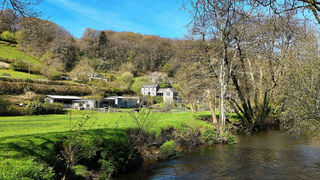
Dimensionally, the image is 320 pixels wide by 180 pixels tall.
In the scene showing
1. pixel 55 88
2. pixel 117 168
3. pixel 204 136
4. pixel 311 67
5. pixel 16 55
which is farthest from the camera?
pixel 16 55

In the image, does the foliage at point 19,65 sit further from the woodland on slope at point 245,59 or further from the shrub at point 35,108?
the shrub at point 35,108

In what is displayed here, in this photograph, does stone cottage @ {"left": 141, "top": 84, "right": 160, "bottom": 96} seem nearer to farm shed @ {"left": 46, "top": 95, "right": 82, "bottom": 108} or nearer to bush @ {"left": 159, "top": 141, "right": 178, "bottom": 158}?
farm shed @ {"left": 46, "top": 95, "right": 82, "bottom": 108}

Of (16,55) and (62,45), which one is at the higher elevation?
(62,45)

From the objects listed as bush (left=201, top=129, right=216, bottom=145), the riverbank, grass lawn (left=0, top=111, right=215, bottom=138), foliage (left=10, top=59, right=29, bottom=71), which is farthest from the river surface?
foliage (left=10, top=59, right=29, bottom=71)

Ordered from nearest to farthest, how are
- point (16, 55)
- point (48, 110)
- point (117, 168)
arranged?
point (117, 168) → point (48, 110) → point (16, 55)

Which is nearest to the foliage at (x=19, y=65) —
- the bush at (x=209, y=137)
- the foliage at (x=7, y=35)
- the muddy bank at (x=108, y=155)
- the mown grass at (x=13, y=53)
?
the mown grass at (x=13, y=53)

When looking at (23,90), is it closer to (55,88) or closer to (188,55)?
(55,88)

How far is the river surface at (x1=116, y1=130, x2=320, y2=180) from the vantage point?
7.24 m

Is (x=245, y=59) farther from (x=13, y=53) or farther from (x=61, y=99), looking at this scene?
(x=13, y=53)

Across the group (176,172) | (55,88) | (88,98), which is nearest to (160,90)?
(88,98)

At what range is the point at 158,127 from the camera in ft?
38.8

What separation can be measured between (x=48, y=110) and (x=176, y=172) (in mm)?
28626

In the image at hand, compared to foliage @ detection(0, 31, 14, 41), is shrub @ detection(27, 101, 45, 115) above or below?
below

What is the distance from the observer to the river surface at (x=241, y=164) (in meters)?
7.24
